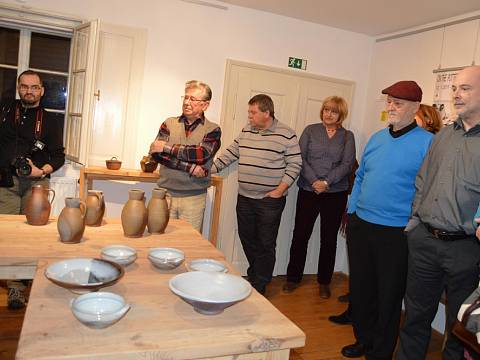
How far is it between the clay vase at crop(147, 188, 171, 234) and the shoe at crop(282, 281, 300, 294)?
6.76 feet

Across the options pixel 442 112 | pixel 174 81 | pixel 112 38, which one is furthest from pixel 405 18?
pixel 112 38

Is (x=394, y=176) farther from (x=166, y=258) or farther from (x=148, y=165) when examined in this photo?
(x=148, y=165)

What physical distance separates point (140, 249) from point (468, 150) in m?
1.53

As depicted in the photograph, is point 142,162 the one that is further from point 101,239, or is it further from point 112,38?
point 101,239

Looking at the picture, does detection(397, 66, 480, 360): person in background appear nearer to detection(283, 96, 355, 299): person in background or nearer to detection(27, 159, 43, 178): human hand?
detection(283, 96, 355, 299): person in background

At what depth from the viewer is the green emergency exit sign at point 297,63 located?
13.2 feet

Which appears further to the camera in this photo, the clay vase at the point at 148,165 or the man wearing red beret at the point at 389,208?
the clay vase at the point at 148,165

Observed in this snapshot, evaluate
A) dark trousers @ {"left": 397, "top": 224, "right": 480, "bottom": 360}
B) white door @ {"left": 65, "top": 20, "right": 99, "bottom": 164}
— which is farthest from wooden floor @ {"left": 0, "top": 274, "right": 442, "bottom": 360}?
white door @ {"left": 65, "top": 20, "right": 99, "bottom": 164}

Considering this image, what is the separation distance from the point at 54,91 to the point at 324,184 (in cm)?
234

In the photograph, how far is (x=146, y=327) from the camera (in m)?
1.17

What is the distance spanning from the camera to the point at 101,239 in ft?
6.14

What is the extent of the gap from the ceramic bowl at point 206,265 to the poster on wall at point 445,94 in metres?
2.51

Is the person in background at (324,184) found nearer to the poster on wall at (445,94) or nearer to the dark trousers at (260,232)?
the dark trousers at (260,232)

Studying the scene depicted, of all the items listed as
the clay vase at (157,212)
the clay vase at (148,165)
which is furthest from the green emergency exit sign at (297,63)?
the clay vase at (157,212)
